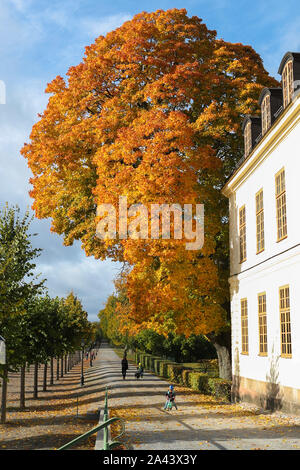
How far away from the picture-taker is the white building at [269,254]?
53.8 ft

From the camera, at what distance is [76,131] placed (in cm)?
2617

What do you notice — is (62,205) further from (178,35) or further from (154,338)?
(154,338)

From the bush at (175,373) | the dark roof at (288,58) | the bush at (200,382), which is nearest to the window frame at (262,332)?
the dark roof at (288,58)

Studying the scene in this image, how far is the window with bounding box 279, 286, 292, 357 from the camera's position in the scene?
55.3ft

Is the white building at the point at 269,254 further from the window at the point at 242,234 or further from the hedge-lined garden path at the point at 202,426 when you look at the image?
the hedge-lined garden path at the point at 202,426

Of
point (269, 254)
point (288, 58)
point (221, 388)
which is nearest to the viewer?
point (288, 58)

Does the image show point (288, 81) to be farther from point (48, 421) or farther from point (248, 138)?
point (48, 421)

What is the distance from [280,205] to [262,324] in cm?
480

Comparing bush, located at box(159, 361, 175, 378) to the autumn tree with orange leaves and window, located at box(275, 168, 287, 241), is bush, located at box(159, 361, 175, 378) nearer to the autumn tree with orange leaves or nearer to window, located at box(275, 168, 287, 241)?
the autumn tree with orange leaves

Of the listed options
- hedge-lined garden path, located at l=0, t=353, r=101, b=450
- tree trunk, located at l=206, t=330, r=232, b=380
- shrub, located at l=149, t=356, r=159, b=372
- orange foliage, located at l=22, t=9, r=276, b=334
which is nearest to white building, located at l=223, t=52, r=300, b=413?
orange foliage, located at l=22, t=9, r=276, b=334

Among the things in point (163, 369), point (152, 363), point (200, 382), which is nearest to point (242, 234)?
point (200, 382)

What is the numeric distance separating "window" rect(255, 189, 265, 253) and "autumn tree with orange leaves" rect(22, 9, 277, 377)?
10.3 ft

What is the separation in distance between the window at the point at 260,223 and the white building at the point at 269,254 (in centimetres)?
4

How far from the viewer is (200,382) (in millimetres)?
28188
